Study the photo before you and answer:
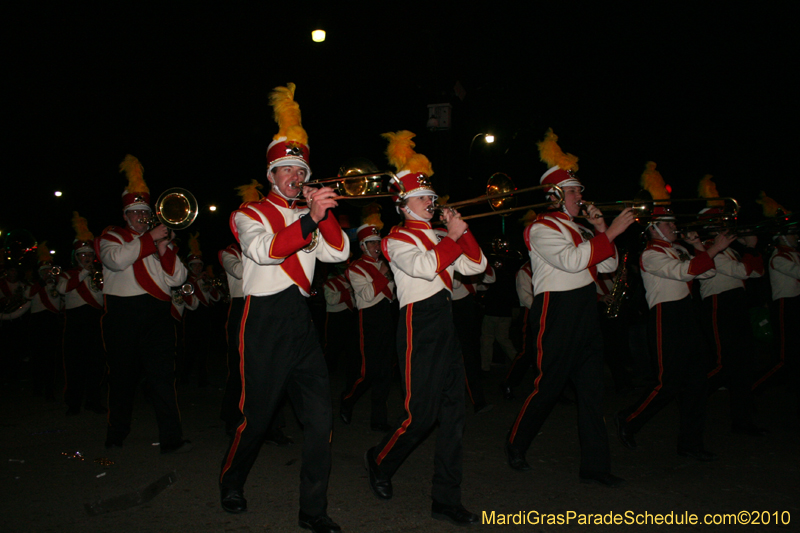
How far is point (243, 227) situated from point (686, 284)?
3852 mm

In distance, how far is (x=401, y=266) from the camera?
382cm

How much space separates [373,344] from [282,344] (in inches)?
115

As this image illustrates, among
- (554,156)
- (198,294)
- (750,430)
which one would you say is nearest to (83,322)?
(198,294)

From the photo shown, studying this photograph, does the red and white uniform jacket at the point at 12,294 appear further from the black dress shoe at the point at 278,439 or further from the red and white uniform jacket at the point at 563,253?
the red and white uniform jacket at the point at 563,253

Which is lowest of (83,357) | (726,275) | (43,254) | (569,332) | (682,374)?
(682,374)

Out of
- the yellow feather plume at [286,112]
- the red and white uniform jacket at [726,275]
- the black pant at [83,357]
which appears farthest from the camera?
the black pant at [83,357]

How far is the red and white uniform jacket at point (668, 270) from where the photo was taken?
481 cm

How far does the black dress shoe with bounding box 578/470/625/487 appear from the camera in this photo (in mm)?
4070

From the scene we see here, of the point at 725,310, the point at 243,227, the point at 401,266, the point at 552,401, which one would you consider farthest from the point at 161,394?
the point at 725,310

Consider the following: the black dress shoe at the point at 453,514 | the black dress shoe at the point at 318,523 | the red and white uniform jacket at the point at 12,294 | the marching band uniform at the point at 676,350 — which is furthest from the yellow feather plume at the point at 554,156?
the red and white uniform jacket at the point at 12,294

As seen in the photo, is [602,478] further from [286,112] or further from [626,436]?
[286,112]

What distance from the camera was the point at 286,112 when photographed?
3865 millimetres

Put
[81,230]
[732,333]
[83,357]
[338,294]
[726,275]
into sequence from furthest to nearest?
[338,294]
[81,230]
[83,357]
[726,275]
[732,333]

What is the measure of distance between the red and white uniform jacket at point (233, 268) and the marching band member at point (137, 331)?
3.26ft
